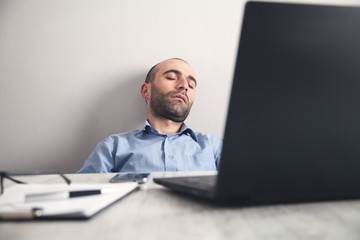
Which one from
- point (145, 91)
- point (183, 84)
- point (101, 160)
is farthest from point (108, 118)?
point (183, 84)

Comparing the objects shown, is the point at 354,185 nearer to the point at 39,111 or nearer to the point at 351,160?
the point at 351,160

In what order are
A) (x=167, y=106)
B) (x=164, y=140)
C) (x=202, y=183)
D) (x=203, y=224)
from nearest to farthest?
1. (x=203, y=224)
2. (x=202, y=183)
3. (x=164, y=140)
4. (x=167, y=106)

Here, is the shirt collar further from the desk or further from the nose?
the desk

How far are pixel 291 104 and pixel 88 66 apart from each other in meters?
1.33

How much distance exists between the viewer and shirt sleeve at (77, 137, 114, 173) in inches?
39.9

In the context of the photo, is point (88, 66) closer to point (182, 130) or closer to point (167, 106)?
point (167, 106)

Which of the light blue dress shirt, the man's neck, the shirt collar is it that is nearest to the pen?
the light blue dress shirt

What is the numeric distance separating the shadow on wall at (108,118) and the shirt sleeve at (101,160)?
246mm

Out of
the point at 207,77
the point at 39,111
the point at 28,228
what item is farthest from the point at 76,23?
the point at 28,228

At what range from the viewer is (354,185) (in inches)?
12.7

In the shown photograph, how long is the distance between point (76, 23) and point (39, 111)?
0.58 metres

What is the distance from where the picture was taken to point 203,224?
10.6 inches

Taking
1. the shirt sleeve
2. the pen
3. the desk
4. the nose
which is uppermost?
the nose

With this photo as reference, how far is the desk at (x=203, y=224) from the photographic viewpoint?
0.24m
